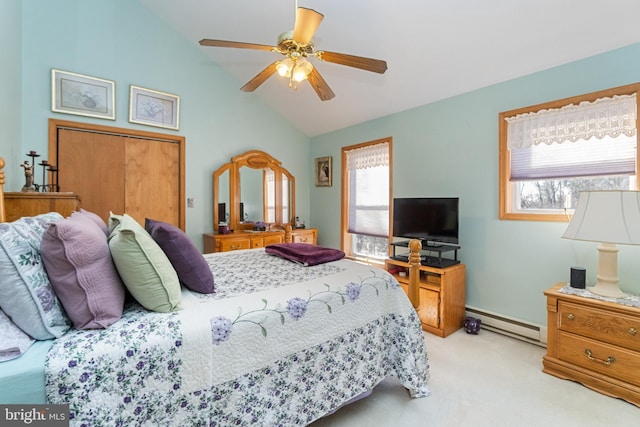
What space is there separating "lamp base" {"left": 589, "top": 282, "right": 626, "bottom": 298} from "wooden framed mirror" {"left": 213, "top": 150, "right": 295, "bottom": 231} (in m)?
3.61

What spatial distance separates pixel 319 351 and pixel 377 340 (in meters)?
0.45

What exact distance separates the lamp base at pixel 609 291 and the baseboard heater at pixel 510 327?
638 mm

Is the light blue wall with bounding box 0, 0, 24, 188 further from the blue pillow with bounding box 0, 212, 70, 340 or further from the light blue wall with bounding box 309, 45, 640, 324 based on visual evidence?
the light blue wall with bounding box 309, 45, 640, 324

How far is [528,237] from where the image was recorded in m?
2.63

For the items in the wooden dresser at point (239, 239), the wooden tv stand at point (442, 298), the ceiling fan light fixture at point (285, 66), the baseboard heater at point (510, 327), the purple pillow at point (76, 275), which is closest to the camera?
the purple pillow at point (76, 275)

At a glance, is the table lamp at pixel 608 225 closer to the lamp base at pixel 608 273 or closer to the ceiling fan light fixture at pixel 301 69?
the lamp base at pixel 608 273

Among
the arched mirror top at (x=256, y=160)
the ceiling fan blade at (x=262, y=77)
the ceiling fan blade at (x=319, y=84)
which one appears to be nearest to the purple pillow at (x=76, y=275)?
the ceiling fan blade at (x=262, y=77)

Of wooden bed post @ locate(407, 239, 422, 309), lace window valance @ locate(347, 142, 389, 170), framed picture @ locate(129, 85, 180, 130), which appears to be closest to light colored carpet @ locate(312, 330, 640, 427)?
wooden bed post @ locate(407, 239, 422, 309)

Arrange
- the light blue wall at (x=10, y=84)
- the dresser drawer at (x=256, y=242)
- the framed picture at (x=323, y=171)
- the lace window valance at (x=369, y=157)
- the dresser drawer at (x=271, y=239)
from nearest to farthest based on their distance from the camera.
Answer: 1. the light blue wall at (x=10, y=84)
2. the lace window valance at (x=369, y=157)
3. the dresser drawer at (x=256, y=242)
4. the dresser drawer at (x=271, y=239)
5. the framed picture at (x=323, y=171)

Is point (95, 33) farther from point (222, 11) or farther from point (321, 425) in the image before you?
point (321, 425)

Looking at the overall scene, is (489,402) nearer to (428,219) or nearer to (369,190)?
(428,219)

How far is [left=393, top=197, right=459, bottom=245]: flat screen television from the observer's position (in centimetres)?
288

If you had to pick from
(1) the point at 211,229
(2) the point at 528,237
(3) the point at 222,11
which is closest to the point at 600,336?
(2) the point at 528,237

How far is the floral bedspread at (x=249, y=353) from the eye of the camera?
3.23ft
